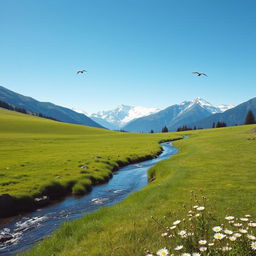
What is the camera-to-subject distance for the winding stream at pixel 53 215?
1449 cm

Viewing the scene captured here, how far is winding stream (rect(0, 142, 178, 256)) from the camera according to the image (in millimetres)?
14495

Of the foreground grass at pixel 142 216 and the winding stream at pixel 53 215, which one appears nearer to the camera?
the foreground grass at pixel 142 216

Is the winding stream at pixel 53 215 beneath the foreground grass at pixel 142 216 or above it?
beneath

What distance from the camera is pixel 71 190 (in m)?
26.9

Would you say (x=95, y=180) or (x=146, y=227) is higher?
(x=146, y=227)

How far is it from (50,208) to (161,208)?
452 inches

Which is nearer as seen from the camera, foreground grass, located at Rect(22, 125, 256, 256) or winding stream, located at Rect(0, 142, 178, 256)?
foreground grass, located at Rect(22, 125, 256, 256)

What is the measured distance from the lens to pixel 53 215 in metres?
19.2

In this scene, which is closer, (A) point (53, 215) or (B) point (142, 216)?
(B) point (142, 216)

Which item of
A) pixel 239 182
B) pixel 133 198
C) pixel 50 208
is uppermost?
pixel 239 182

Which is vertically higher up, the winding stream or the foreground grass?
the foreground grass

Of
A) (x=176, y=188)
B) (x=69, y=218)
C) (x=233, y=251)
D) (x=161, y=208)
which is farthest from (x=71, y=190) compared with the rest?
(x=233, y=251)

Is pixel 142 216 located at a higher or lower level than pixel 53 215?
higher

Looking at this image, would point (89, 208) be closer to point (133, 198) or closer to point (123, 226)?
point (133, 198)
